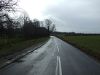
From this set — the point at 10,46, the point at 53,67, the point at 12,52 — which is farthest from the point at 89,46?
the point at 53,67

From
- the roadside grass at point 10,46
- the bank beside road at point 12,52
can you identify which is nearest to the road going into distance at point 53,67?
the bank beside road at point 12,52

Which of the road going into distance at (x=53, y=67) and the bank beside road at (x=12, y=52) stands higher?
the road going into distance at (x=53, y=67)

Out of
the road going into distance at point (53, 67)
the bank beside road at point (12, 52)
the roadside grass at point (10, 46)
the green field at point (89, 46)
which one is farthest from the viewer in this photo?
the roadside grass at point (10, 46)

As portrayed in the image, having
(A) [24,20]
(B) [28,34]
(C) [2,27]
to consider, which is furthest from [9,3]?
(A) [24,20]

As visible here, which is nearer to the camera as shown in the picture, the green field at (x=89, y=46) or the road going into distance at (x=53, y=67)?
the road going into distance at (x=53, y=67)

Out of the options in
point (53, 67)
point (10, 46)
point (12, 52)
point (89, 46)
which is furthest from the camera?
point (89, 46)

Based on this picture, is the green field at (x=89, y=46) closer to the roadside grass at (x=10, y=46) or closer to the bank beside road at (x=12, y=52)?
the bank beside road at (x=12, y=52)

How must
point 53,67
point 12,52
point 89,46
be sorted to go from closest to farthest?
point 53,67 → point 12,52 → point 89,46

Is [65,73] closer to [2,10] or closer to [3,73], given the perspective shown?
[3,73]

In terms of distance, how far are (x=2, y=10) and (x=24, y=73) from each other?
13.2 m

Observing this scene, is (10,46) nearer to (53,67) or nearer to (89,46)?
(89,46)

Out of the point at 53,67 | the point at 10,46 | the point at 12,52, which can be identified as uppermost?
the point at 53,67

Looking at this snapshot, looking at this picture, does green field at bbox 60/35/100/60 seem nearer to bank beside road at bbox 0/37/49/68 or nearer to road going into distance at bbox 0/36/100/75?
road going into distance at bbox 0/36/100/75

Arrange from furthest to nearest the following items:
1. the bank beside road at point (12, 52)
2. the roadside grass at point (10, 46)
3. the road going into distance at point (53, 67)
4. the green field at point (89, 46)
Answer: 1. the roadside grass at point (10, 46)
2. the green field at point (89, 46)
3. the bank beside road at point (12, 52)
4. the road going into distance at point (53, 67)
